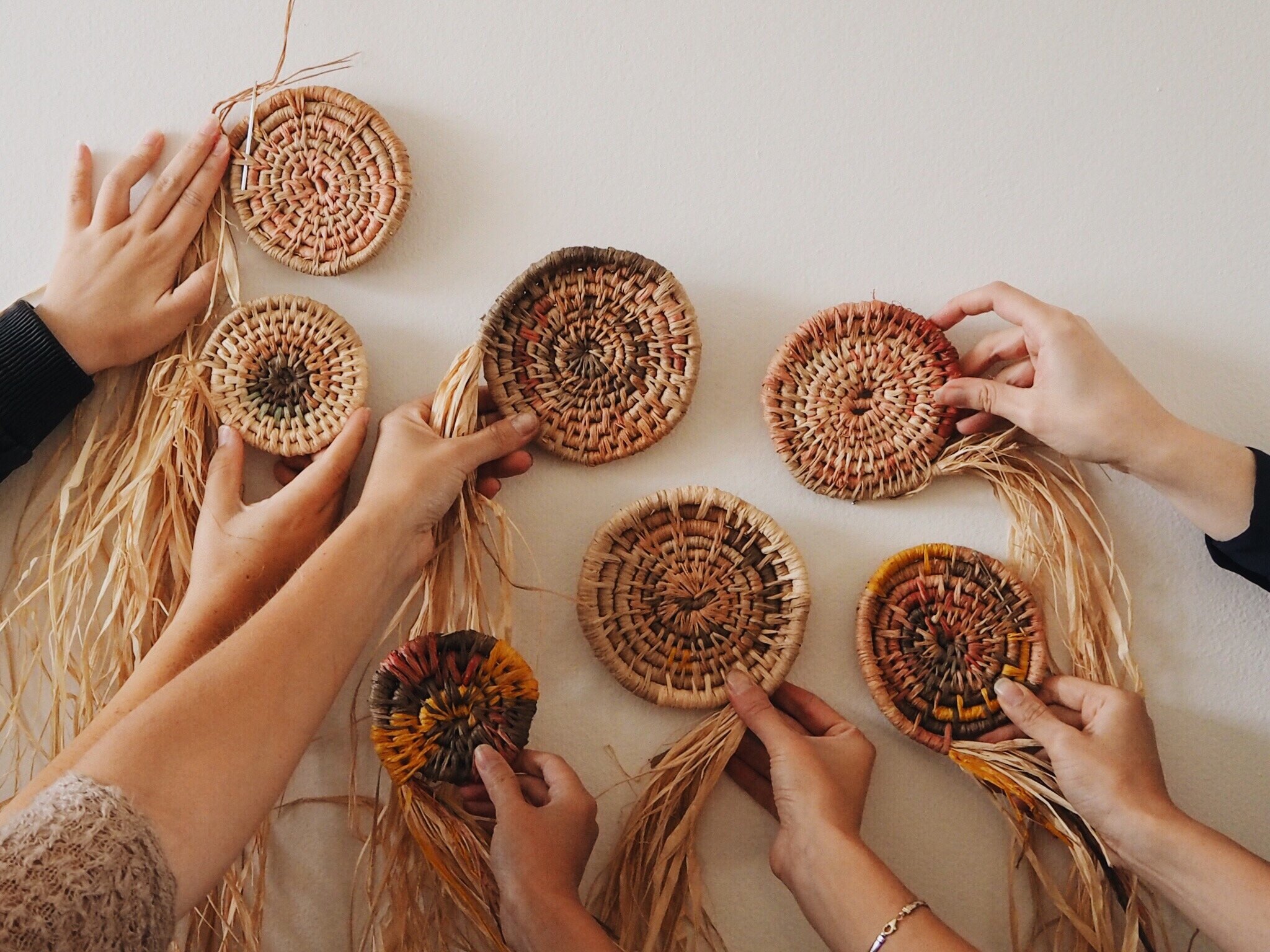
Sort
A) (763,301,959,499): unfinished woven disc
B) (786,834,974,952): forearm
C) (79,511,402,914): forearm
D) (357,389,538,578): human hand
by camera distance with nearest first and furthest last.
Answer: (79,511,402,914): forearm < (786,834,974,952): forearm < (357,389,538,578): human hand < (763,301,959,499): unfinished woven disc

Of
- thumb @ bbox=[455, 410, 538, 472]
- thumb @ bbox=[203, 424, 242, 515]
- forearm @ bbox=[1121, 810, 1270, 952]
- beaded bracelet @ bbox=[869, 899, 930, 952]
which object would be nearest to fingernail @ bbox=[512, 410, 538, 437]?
thumb @ bbox=[455, 410, 538, 472]

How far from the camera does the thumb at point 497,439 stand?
1.13 m

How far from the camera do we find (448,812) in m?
1.11

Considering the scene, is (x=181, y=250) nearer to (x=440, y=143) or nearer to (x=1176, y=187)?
(x=440, y=143)

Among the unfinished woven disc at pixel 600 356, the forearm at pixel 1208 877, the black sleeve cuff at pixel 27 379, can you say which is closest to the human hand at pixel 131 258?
the black sleeve cuff at pixel 27 379

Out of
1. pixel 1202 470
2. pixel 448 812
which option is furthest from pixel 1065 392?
pixel 448 812

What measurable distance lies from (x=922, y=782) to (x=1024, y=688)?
189 millimetres

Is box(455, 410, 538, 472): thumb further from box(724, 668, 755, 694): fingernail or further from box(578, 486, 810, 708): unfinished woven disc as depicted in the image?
box(724, 668, 755, 694): fingernail

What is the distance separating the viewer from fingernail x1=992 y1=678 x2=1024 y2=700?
116 centimetres

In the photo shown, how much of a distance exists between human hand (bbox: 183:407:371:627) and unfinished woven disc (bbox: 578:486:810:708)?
353 millimetres

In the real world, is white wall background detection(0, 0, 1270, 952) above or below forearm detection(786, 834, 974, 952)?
above

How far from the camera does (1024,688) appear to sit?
117 cm

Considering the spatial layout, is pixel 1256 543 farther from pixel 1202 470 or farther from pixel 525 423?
pixel 525 423

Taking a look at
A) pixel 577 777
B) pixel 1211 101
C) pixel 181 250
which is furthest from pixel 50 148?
pixel 1211 101
